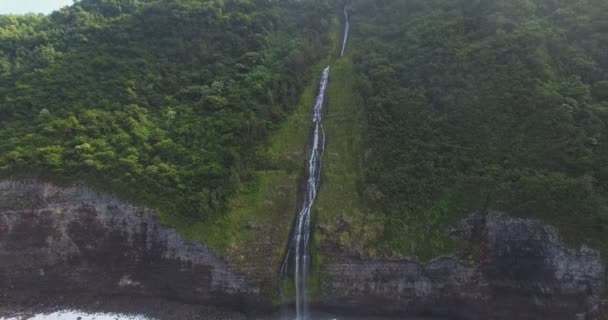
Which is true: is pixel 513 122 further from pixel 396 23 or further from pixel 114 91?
pixel 114 91

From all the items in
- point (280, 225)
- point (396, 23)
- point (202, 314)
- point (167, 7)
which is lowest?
point (202, 314)

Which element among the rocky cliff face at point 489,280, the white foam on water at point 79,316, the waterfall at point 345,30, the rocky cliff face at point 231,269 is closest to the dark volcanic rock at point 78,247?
the rocky cliff face at point 231,269

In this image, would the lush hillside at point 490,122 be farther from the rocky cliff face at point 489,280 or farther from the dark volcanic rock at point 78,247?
the dark volcanic rock at point 78,247

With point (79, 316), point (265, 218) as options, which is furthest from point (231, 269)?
point (79, 316)

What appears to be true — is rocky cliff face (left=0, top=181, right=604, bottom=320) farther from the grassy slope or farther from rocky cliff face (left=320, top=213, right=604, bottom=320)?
the grassy slope

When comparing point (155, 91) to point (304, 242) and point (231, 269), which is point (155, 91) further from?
point (304, 242)

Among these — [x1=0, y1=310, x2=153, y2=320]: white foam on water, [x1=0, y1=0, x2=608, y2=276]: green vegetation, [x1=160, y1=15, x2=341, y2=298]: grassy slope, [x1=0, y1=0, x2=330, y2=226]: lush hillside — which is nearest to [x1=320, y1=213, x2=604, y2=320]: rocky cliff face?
[x1=0, y1=0, x2=608, y2=276]: green vegetation

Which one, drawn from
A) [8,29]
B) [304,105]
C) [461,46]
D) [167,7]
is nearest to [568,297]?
[461,46]
